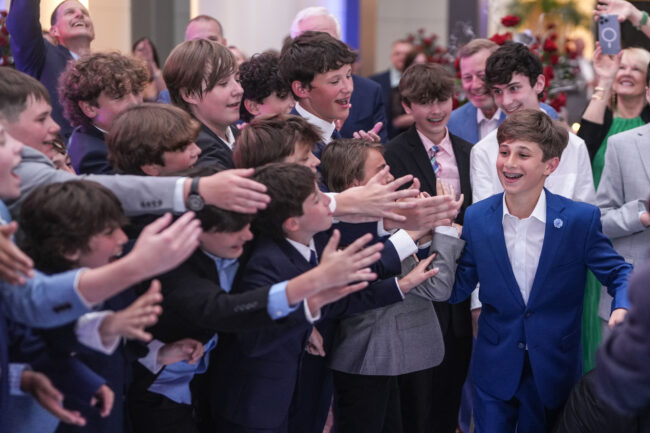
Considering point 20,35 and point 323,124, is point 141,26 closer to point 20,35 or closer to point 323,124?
point 20,35

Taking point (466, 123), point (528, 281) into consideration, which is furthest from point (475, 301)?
point (466, 123)

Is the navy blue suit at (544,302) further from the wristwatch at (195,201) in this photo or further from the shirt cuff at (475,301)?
the wristwatch at (195,201)

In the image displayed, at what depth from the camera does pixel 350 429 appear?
2854 millimetres

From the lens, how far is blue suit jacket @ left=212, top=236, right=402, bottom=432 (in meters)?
2.35

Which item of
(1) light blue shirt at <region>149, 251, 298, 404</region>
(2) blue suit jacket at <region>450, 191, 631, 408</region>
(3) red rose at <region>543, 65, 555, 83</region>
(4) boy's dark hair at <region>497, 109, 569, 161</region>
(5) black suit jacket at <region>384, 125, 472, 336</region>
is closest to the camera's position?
(1) light blue shirt at <region>149, 251, 298, 404</region>

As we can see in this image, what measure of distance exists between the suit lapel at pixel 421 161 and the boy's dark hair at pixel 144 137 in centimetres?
124

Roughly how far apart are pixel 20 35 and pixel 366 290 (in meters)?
1.88

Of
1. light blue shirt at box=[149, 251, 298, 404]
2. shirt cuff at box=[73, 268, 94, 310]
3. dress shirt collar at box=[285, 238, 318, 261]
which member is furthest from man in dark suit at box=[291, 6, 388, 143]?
shirt cuff at box=[73, 268, 94, 310]

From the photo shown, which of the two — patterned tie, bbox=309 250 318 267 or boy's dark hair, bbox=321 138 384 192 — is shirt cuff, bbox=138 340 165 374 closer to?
patterned tie, bbox=309 250 318 267

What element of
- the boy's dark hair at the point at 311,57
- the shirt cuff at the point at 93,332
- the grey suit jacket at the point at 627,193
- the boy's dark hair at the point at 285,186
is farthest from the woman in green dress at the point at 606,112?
the shirt cuff at the point at 93,332

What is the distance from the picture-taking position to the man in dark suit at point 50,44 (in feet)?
11.1

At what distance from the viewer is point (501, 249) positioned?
2869 mm

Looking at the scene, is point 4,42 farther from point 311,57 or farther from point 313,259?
point 313,259

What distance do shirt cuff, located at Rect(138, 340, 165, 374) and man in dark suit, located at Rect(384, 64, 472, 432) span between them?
54.4 inches
